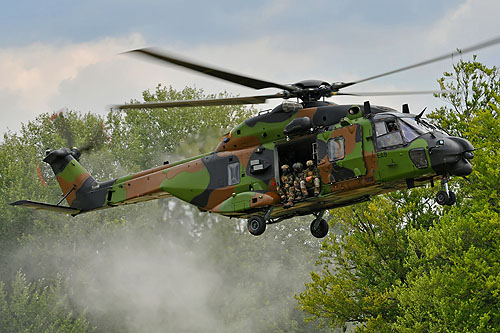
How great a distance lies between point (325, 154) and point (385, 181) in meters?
1.72

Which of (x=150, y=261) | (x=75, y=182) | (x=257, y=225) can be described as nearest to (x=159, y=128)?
(x=150, y=261)

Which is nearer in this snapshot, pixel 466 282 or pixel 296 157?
pixel 296 157

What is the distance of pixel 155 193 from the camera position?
22281 mm

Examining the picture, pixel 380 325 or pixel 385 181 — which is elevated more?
pixel 385 181

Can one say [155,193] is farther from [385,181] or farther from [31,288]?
[31,288]

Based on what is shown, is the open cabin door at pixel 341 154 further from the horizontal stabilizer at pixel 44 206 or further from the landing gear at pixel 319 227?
the horizontal stabilizer at pixel 44 206

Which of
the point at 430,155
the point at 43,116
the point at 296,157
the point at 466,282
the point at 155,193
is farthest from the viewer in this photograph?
the point at 43,116

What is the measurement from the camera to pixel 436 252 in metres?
28.9

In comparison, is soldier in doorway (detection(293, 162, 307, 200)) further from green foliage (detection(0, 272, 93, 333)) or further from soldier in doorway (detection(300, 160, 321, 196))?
green foliage (detection(0, 272, 93, 333))

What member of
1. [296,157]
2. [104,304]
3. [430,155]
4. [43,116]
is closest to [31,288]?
[104,304]

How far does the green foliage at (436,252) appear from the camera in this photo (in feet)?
93.9

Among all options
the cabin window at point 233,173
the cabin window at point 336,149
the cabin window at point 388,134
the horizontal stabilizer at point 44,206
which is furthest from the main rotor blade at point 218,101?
the horizontal stabilizer at point 44,206

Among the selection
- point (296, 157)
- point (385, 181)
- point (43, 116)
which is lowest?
point (385, 181)

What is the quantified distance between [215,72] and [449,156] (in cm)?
582
